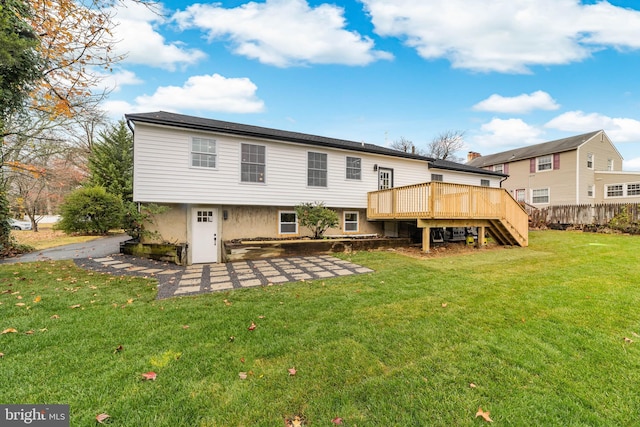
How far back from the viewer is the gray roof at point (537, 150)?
2061 cm

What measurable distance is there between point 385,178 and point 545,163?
59.8 feet

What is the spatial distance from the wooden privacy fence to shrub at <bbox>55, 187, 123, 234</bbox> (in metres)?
26.8

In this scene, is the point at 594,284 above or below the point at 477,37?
below

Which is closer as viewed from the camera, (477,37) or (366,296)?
(366,296)

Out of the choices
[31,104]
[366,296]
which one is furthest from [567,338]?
[31,104]

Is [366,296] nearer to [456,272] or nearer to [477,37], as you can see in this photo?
[456,272]

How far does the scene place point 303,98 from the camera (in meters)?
17.6

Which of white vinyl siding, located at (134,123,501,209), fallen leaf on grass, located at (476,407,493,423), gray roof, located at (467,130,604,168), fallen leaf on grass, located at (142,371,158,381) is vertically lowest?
fallen leaf on grass, located at (142,371,158,381)

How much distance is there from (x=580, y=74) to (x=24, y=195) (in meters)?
37.0

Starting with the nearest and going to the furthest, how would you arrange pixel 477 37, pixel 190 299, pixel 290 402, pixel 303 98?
1. pixel 290 402
2. pixel 190 299
3. pixel 477 37
4. pixel 303 98

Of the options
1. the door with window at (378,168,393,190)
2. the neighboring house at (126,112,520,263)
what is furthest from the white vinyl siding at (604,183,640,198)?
the door with window at (378,168,393,190)

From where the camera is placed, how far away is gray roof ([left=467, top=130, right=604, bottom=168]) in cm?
2061

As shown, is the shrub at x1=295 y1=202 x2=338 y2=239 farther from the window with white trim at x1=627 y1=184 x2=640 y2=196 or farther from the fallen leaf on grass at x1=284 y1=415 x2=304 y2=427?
the window with white trim at x1=627 y1=184 x2=640 y2=196

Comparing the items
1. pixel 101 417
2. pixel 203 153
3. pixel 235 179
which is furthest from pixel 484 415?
pixel 203 153
